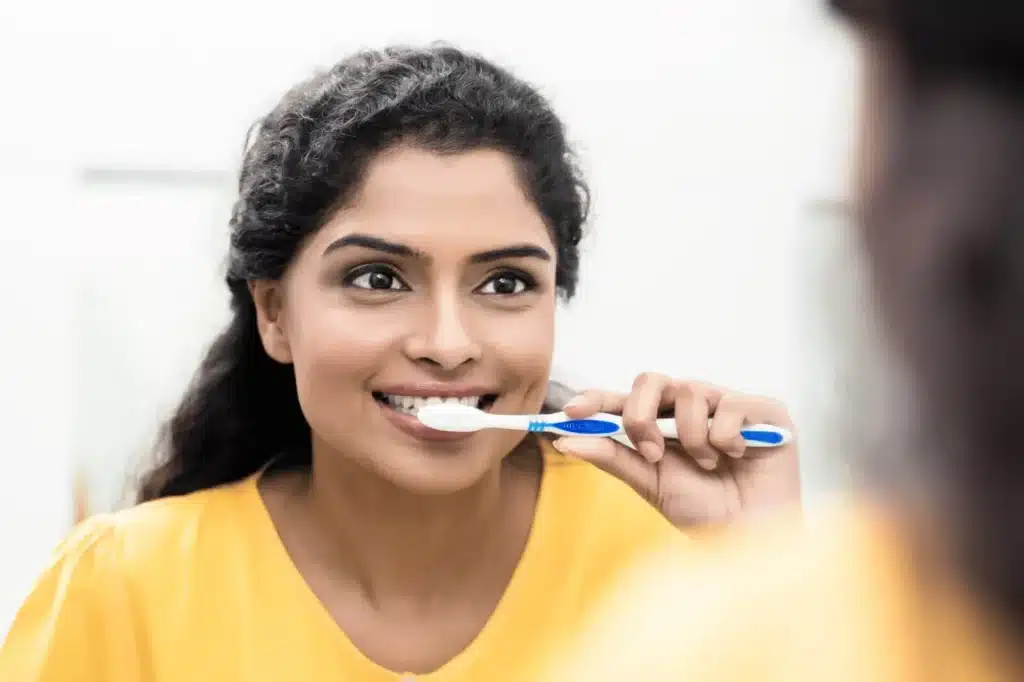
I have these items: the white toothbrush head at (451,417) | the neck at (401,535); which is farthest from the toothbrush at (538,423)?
the neck at (401,535)

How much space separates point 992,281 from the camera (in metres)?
0.14

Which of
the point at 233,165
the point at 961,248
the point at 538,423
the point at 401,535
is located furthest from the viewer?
the point at 233,165

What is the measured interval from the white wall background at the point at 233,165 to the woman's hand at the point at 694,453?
378mm

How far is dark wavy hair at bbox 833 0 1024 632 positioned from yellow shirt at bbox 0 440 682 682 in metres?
0.52

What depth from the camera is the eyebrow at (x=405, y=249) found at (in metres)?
0.63

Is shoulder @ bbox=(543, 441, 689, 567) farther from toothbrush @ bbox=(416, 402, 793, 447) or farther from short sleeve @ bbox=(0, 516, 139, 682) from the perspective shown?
short sleeve @ bbox=(0, 516, 139, 682)

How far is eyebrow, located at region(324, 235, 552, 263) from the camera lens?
63cm

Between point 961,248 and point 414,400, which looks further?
point 414,400

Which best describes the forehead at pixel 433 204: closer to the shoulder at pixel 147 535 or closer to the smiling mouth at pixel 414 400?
the smiling mouth at pixel 414 400

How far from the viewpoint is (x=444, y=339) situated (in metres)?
0.62

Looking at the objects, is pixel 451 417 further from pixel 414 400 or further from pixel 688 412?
pixel 688 412

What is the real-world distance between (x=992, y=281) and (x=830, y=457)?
0.19 feet

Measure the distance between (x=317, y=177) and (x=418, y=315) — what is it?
0.11 meters

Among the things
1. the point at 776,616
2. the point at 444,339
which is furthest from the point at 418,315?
the point at 776,616
